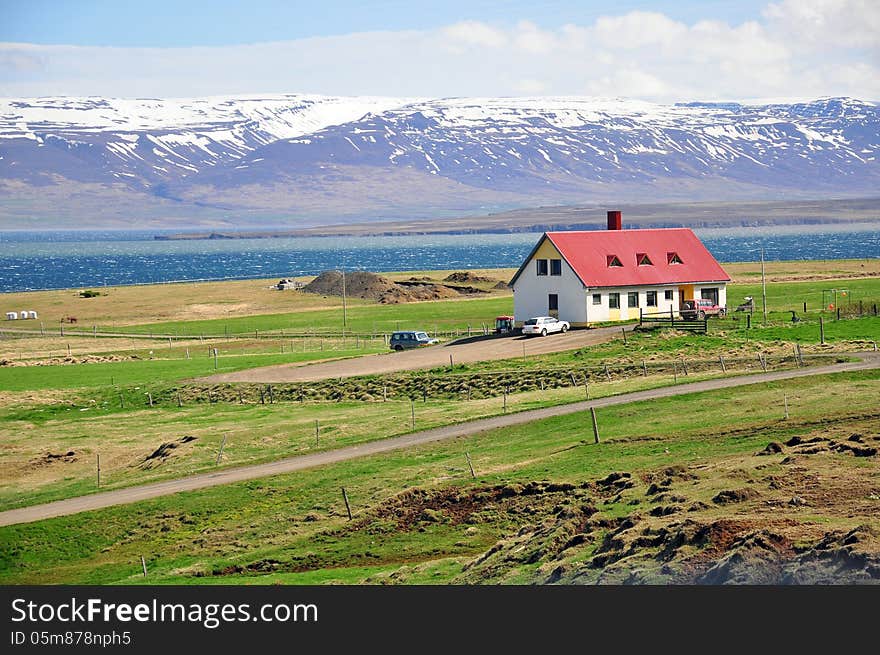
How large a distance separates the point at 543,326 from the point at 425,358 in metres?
9.31

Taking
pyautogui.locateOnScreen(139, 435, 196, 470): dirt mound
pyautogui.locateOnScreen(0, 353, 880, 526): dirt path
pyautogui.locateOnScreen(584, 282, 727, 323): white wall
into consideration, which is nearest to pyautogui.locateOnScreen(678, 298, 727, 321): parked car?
pyautogui.locateOnScreen(584, 282, 727, 323): white wall

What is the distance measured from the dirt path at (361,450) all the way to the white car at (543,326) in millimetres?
24908

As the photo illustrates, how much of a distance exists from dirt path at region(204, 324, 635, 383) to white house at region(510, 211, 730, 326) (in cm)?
332

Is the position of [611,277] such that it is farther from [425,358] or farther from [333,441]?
[333,441]

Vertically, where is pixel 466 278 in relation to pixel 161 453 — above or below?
above

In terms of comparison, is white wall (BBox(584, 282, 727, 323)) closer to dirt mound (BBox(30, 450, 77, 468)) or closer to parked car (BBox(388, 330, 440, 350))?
parked car (BBox(388, 330, 440, 350))

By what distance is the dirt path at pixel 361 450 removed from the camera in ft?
166

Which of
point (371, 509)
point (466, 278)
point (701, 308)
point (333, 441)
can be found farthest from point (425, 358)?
point (466, 278)

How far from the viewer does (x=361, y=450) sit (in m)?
56.1

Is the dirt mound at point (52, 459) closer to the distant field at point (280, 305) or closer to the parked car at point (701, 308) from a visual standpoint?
the parked car at point (701, 308)

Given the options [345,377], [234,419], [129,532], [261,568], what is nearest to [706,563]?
[261,568]

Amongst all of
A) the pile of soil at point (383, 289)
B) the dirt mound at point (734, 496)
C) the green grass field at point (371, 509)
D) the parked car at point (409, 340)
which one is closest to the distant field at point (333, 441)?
the green grass field at point (371, 509)

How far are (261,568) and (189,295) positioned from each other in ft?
453

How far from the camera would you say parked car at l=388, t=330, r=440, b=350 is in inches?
3639
